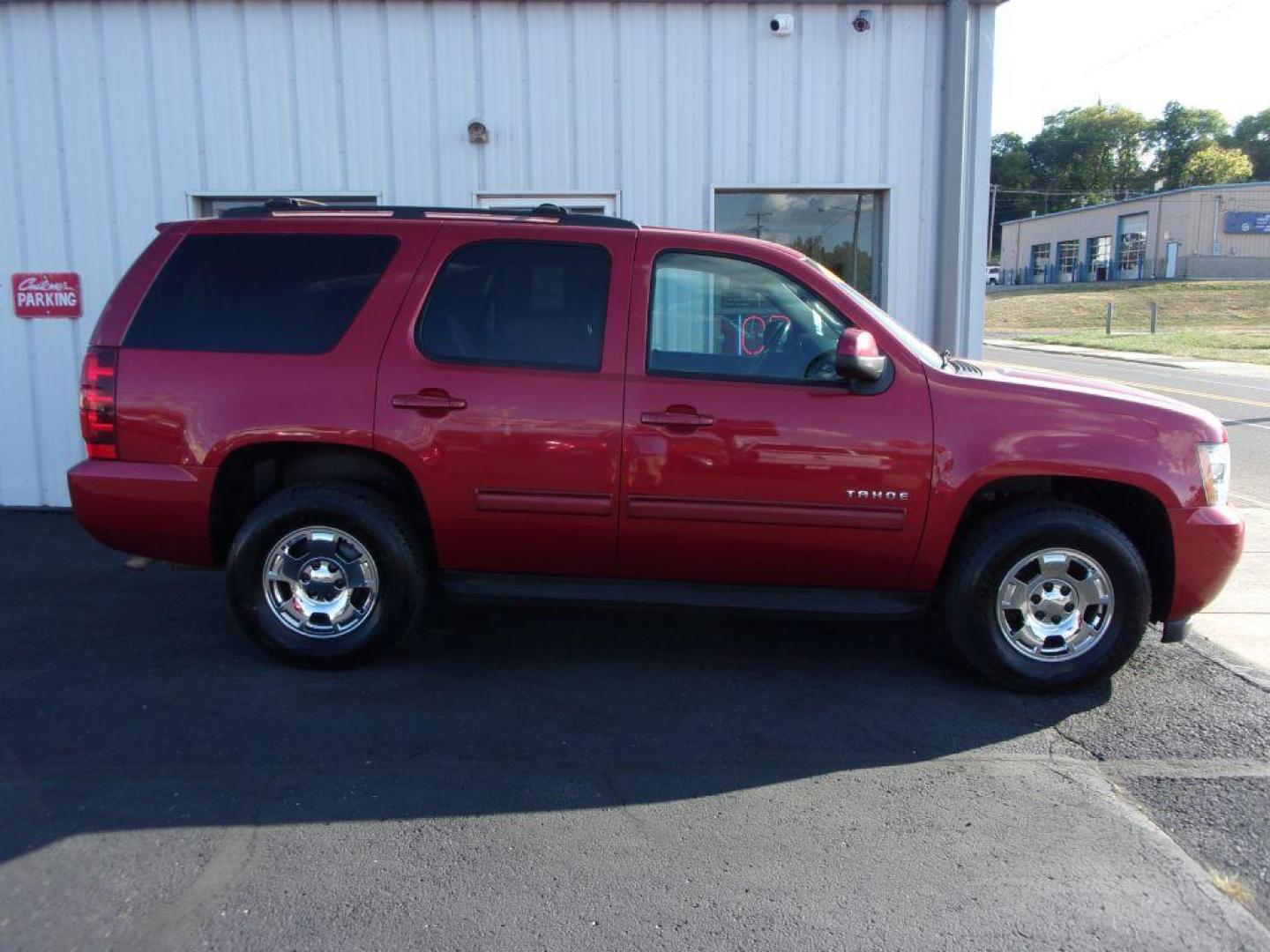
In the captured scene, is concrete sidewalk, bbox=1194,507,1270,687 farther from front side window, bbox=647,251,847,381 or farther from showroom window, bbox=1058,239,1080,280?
showroom window, bbox=1058,239,1080,280

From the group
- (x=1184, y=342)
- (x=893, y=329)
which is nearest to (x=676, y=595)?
(x=893, y=329)

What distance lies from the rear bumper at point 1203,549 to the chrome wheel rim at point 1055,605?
322mm

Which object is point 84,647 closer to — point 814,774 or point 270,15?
point 814,774

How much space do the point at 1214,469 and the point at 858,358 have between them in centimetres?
168

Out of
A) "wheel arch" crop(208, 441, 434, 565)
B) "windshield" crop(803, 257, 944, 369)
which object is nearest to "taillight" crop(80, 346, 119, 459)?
"wheel arch" crop(208, 441, 434, 565)

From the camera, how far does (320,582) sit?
4949mm

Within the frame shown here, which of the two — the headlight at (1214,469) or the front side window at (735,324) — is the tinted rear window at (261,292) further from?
the headlight at (1214,469)

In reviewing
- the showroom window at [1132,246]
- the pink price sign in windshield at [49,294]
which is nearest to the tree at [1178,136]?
the showroom window at [1132,246]

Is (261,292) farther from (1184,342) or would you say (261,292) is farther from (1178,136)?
(1178,136)

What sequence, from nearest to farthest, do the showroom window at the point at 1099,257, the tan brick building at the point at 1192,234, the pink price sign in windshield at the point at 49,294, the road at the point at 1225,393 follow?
the pink price sign in windshield at the point at 49,294 → the road at the point at 1225,393 → the tan brick building at the point at 1192,234 → the showroom window at the point at 1099,257

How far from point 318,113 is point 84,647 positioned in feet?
15.7

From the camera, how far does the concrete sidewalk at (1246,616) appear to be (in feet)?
17.9

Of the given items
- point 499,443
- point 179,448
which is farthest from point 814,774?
point 179,448

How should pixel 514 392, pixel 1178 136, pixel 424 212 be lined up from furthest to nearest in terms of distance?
pixel 1178 136 < pixel 424 212 < pixel 514 392
